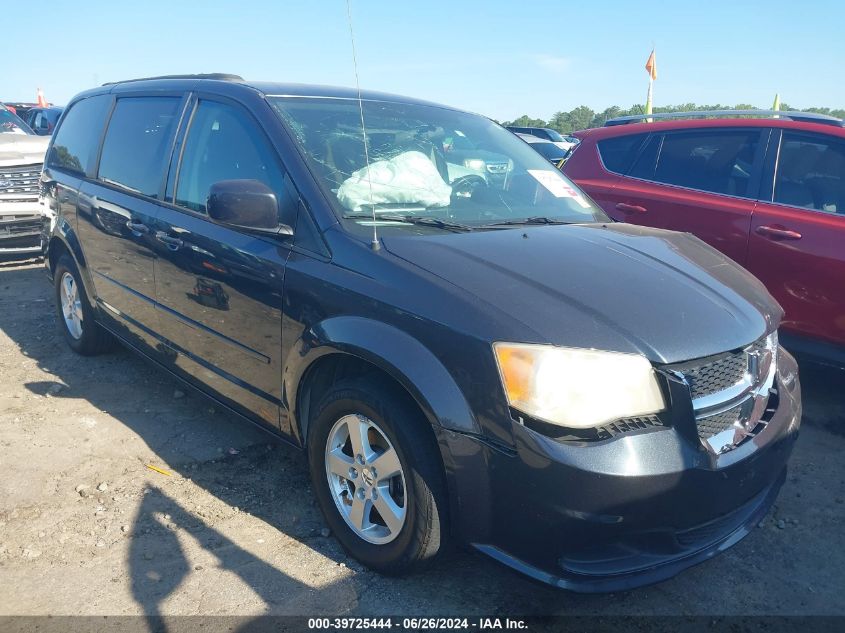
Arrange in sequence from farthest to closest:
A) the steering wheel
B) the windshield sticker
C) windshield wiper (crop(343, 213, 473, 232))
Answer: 1. the windshield sticker
2. the steering wheel
3. windshield wiper (crop(343, 213, 473, 232))

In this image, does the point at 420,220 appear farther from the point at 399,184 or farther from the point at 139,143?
the point at 139,143

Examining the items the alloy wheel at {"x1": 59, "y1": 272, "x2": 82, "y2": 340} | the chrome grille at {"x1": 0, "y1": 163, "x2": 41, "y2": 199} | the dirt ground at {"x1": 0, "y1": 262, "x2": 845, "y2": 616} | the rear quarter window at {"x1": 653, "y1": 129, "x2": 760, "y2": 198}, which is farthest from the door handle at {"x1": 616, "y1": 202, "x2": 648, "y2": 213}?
the chrome grille at {"x1": 0, "y1": 163, "x2": 41, "y2": 199}

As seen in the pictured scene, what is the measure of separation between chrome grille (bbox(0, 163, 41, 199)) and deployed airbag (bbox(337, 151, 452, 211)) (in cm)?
613

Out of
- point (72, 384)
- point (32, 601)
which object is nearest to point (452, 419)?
point (32, 601)

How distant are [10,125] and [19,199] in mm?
1743

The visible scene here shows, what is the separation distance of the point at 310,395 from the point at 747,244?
3.00 meters

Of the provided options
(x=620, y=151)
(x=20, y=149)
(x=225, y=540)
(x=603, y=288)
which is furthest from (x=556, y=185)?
(x=20, y=149)

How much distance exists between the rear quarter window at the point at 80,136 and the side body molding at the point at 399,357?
269cm

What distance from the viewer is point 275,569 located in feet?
8.79

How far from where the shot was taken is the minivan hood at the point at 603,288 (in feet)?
7.18

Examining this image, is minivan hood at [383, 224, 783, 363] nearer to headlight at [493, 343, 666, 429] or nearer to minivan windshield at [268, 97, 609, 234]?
headlight at [493, 343, 666, 429]

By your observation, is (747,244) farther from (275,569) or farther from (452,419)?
(275,569)

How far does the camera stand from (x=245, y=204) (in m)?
2.69

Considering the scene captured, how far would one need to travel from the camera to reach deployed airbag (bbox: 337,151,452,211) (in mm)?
2867
